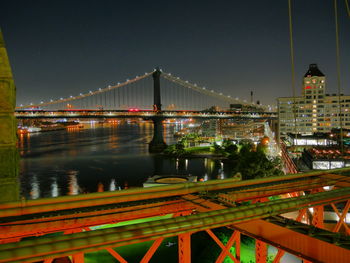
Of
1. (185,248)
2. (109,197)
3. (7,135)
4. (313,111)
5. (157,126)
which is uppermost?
(313,111)

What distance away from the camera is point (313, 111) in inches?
2618

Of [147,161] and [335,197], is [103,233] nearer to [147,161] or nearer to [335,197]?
[335,197]

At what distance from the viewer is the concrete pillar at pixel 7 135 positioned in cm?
313

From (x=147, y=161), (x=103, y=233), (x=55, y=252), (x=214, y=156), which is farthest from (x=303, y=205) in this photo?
(x=214, y=156)

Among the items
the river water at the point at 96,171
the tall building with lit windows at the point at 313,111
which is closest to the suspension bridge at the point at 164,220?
the river water at the point at 96,171

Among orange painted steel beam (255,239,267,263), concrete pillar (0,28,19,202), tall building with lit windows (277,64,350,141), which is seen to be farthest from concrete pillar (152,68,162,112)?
orange painted steel beam (255,239,267,263)

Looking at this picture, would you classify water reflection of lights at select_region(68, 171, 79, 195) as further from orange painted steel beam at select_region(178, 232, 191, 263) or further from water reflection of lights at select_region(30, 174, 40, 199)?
orange painted steel beam at select_region(178, 232, 191, 263)

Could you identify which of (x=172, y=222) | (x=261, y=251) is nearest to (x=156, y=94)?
(x=261, y=251)

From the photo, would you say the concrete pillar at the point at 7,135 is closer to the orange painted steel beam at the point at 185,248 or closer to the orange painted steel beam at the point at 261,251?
the orange painted steel beam at the point at 185,248

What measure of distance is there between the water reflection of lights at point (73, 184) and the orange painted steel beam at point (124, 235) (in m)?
22.8

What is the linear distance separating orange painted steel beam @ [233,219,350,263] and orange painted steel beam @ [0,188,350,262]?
2 centimetres

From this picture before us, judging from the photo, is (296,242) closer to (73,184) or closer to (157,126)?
(73,184)

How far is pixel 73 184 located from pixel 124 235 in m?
27.1

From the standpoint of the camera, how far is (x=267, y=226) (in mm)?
2432
